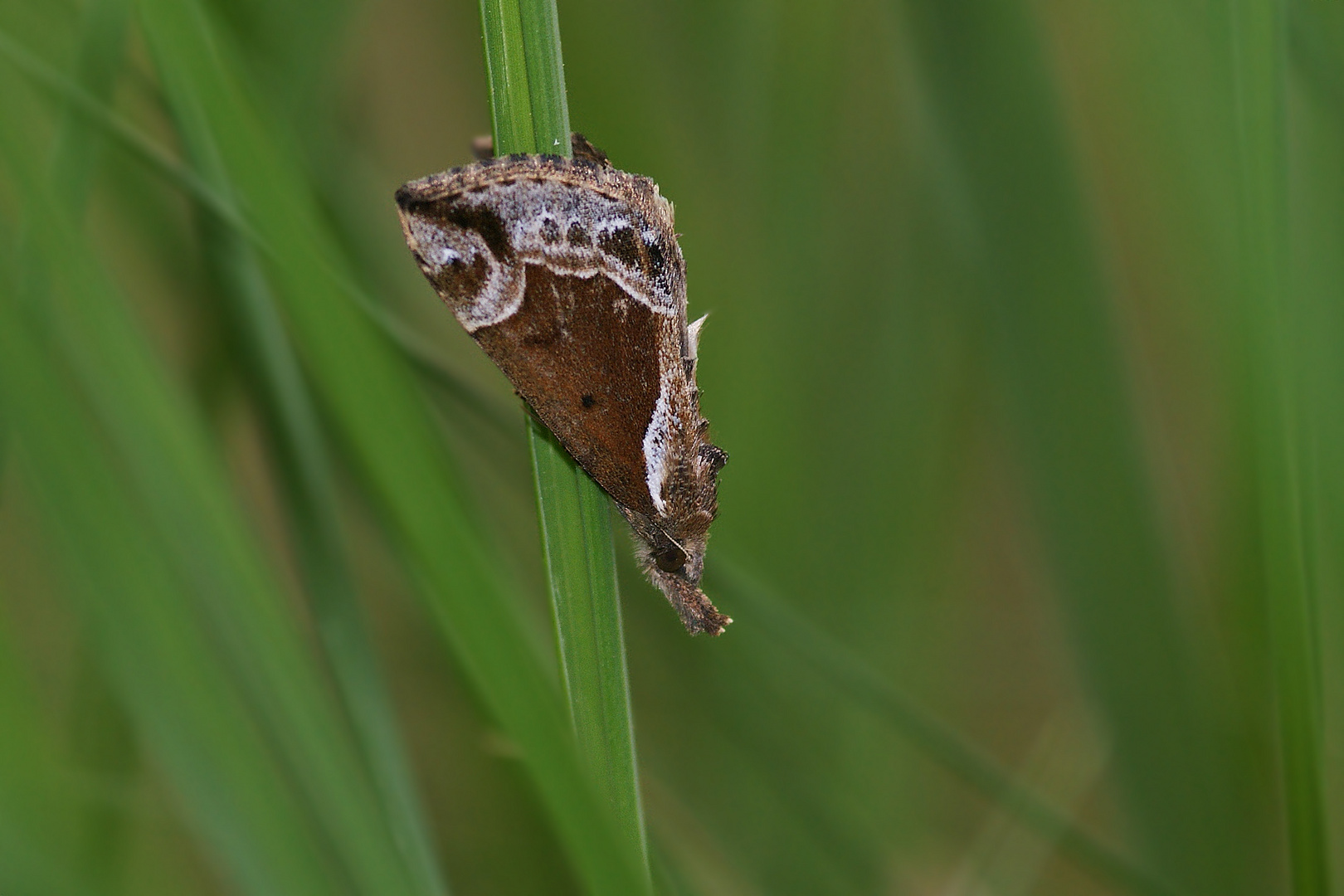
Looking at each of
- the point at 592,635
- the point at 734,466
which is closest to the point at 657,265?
the point at 592,635

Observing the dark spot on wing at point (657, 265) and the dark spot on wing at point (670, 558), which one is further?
the dark spot on wing at point (670, 558)

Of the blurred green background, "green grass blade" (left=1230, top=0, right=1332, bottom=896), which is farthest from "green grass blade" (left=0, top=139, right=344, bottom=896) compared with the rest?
"green grass blade" (left=1230, top=0, right=1332, bottom=896)

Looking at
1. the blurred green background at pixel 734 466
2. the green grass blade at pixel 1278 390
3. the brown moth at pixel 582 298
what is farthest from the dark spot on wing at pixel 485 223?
the green grass blade at pixel 1278 390

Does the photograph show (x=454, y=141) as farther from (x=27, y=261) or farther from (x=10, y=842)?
(x=10, y=842)

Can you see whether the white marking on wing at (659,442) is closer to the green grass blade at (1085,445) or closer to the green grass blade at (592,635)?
the green grass blade at (592,635)

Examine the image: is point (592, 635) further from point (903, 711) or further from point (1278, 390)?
point (1278, 390)
